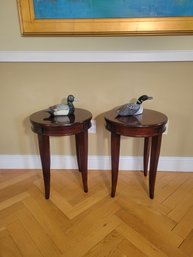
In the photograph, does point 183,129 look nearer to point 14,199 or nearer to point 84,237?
point 84,237

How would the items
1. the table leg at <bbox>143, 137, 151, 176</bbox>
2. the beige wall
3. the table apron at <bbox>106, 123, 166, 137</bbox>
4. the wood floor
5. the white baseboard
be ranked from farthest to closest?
the white baseboard → the table leg at <bbox>143, 137, 151, 176</bbox> → the beige wall → the table apron at <bbox>106, 123, 166, 137</bbox> → the wood floor

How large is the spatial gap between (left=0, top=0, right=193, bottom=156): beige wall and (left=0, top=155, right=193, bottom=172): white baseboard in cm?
7

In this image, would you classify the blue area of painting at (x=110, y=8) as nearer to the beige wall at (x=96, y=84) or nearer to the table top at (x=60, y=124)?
the beige wall at (x=96, y=84)

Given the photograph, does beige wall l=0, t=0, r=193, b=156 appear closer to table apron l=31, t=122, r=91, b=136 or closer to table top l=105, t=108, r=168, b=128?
table top l=105, t=108, r=168, b=128

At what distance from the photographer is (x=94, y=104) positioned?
166 cm

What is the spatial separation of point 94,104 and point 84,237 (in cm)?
100

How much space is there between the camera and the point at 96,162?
183cm

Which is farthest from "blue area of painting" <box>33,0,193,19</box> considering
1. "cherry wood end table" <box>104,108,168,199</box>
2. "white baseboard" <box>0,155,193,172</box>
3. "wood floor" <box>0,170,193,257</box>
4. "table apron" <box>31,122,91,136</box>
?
"wood floor" <box>0,170,193,257</box>

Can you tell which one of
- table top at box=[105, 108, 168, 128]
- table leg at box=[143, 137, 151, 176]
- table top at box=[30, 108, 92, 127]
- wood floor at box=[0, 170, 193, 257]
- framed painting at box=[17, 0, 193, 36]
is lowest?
wood floor at box=[0, 170, 193, 257]

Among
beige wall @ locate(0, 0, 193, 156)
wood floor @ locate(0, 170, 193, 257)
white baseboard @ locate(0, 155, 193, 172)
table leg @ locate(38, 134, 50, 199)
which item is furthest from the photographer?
white baseboard @ locate(0, 155, 193, 172)

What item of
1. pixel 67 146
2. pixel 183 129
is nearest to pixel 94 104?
pixel 67 146

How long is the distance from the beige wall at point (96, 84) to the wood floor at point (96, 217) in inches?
13.6

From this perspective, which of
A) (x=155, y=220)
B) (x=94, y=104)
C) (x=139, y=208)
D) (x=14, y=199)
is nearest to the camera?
(x=155, y=220)

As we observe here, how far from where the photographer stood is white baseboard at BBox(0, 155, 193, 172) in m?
1.79
